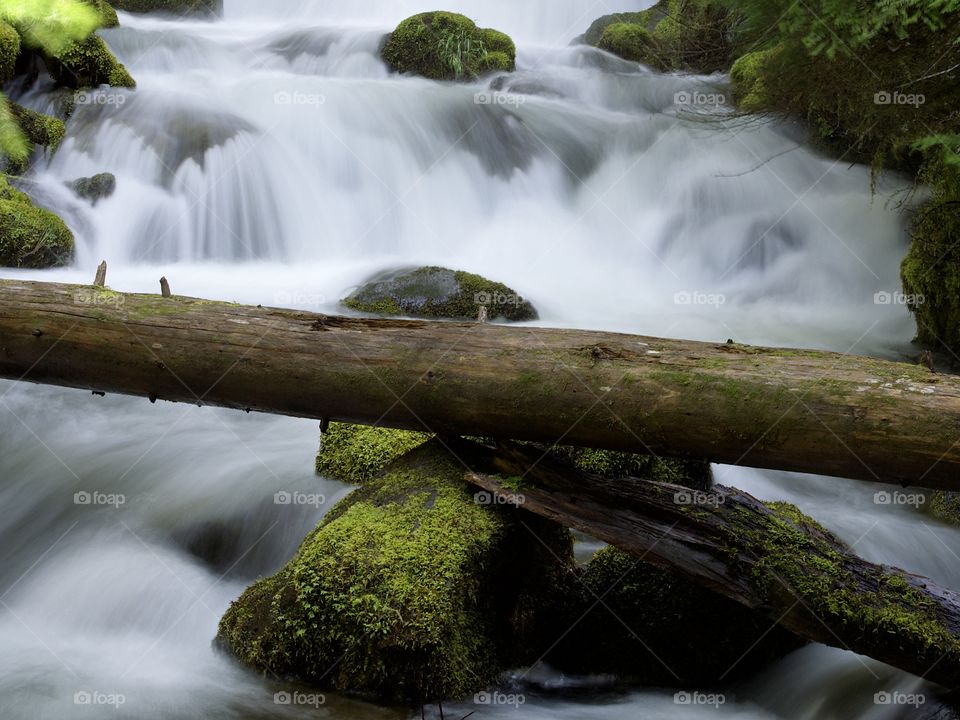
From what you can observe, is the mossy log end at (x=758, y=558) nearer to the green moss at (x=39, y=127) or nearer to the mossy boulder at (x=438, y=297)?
the mossy boulder at (x=438, y=297)

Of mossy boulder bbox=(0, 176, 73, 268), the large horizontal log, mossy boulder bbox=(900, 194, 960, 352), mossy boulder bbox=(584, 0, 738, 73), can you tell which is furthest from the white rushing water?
the large horizontal log

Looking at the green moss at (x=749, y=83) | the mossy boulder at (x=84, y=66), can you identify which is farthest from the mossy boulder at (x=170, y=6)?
the green moss at (x=749, y=83)

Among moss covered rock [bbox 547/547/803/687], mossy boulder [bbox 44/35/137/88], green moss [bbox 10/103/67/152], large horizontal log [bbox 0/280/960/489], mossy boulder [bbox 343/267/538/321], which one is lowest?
moss covered rock [bbox 547/547/803/687]

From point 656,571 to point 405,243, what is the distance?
7936 millimetres

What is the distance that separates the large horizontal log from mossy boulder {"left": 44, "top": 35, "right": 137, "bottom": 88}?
32.0 ft

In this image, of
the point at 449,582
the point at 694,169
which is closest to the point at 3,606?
the point at 449,582

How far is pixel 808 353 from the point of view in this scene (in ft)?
12.1

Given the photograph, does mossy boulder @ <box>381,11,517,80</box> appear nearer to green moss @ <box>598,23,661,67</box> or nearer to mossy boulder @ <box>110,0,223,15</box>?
green moss @ <box>598,23,661,67</box>

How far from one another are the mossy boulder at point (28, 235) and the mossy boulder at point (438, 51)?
7.65 metres

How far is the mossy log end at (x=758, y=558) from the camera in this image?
3.54 meters

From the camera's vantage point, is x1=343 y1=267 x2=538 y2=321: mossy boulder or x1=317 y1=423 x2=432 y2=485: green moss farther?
x1=343 y1=267 x2=538 y2=321: mossy boulder

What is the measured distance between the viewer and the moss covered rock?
4164mm

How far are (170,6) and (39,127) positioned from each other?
7.49 metres

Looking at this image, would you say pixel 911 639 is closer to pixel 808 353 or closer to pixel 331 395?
pixel 808 353
